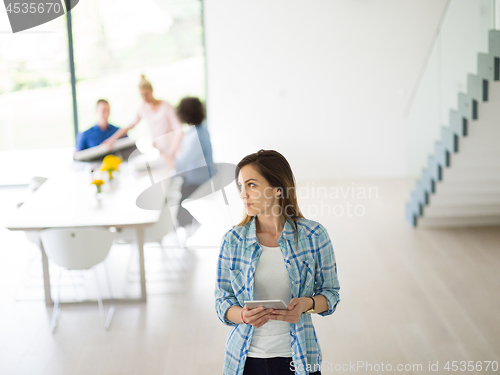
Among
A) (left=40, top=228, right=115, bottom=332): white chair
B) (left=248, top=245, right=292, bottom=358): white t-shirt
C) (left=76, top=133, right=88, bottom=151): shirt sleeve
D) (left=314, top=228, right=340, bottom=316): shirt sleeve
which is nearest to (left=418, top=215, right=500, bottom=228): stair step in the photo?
(left=40, top=228, right=115, bottom=332): white chair

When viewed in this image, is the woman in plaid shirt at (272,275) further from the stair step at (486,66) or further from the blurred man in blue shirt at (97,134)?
the blurred man in blue shirt at (97,134)

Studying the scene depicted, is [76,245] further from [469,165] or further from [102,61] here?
[102,61]

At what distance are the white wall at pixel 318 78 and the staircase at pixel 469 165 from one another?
2453mm

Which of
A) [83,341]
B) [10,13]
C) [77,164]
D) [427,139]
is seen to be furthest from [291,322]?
[10,13]

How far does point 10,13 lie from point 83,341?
681 centimetres

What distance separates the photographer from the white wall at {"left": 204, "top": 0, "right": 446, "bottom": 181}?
8141mm

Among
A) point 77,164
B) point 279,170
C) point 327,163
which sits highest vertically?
point 279,170

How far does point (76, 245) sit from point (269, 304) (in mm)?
2555

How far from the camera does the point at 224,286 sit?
2.05 meters

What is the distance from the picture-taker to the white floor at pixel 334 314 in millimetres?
3572

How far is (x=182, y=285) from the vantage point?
4.85 metres

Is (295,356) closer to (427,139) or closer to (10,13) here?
(427,139)

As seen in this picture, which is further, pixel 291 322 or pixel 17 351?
pixel 17 351

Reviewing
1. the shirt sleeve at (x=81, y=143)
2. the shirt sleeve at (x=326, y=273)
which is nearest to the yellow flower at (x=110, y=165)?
the shirt sleeve at (x=81, y=143)
